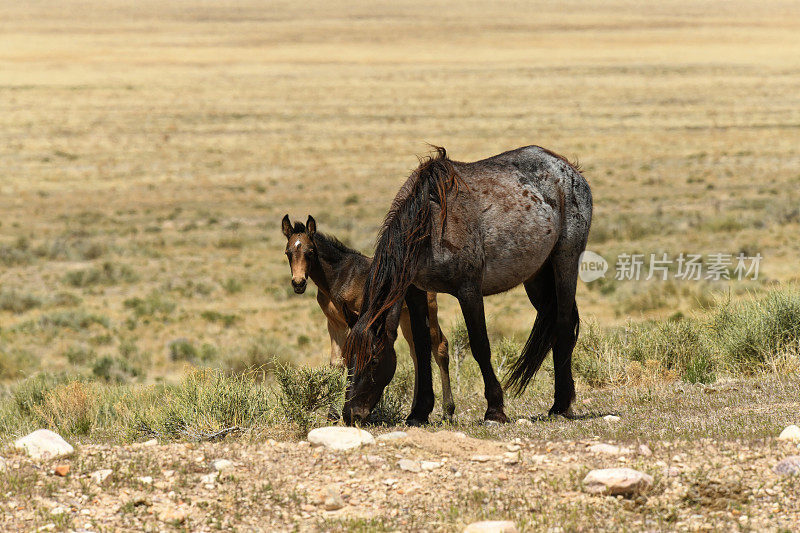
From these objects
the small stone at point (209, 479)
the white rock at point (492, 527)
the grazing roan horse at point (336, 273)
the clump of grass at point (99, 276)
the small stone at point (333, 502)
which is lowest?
the clump of grass at point (99, 276)

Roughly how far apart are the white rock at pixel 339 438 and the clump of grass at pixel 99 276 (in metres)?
19.6

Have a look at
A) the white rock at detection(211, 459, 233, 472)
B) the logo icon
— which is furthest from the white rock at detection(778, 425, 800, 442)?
the logo icon

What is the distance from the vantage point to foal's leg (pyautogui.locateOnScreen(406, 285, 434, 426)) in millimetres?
7773

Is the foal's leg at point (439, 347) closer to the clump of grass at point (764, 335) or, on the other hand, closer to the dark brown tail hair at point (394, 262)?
the dark brown tail hair at point (394, 262)

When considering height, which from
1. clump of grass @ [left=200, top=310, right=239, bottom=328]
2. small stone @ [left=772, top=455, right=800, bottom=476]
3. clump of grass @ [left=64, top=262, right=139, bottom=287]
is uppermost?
small stone @ [left=772, top=455, right=800, bottom=476]

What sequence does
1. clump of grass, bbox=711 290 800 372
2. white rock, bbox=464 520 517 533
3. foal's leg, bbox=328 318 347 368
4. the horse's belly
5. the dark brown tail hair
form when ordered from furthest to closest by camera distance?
1. foal's leg, bbox=328 318 347 368
2. clump of grass, bbox=711 290 800 372
3. the horse's belly
4. the dark brown tail hair
5. white rock, bbox=464 520 517 533

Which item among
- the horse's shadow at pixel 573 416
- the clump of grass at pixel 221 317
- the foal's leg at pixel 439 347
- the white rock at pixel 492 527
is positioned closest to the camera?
the white rock at pixel 492 527

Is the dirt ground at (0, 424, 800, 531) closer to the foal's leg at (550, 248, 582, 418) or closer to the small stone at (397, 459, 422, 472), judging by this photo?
the small stone at (397, 459, 422, 472)

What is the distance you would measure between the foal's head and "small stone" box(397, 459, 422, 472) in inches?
116

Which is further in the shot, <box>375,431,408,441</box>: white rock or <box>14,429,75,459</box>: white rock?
<box>375,431,408,441</box>: white rock

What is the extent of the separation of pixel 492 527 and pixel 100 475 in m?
2.45

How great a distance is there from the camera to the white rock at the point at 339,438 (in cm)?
647

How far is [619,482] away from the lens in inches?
218

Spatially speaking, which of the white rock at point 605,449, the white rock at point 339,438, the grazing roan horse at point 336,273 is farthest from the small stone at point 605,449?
the grazing roan horse at point 336,273
